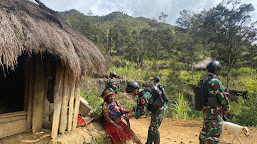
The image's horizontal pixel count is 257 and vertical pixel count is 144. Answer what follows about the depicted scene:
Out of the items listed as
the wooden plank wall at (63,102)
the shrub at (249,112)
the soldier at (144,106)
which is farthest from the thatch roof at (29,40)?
the shrub at (249,112)

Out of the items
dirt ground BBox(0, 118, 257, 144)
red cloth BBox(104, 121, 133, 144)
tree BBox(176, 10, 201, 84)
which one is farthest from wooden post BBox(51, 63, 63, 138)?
tree BBox(176, 10, 201, 84)

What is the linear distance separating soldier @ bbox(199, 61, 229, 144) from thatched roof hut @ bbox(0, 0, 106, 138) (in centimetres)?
222

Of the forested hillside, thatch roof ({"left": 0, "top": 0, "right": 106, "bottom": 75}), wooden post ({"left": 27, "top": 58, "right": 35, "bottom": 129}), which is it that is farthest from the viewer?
the forested hillside

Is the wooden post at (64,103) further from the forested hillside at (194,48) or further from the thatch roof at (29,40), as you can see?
the forested hillside at (194,48)

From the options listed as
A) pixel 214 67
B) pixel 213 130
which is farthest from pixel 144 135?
pixel 214 67

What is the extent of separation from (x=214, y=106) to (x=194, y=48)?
48.9ft

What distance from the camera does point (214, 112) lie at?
2.71 m

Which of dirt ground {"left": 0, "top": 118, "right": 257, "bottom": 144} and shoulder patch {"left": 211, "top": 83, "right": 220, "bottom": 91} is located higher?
shoulder patch {"left": 211, "top": 83, "right": 220, "bottom": 91}

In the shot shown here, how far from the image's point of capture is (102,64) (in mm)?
3645

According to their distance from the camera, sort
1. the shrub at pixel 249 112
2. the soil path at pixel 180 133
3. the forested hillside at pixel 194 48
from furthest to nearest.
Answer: the forested hillside at pixel 194 48
the shrub at pixel 249 112
the soil path at pixel 180 133

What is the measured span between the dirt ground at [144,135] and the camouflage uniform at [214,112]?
1686mm

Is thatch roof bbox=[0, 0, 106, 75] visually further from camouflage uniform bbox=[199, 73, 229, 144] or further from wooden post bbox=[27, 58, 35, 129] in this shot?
camouflage uniform bbox=[199, 73, 229, 144]

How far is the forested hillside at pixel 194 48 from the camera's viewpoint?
1080cm

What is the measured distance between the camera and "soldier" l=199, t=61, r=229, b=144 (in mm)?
2615
